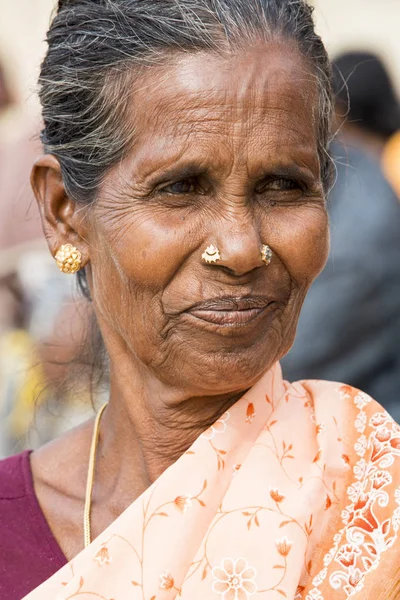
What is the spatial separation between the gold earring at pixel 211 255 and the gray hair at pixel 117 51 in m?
0.33

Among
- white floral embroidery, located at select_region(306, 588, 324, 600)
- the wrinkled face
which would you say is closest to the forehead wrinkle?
the wrinkled face

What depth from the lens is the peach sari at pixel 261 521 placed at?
7.57 feet

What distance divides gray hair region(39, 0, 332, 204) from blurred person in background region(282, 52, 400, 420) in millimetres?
2173

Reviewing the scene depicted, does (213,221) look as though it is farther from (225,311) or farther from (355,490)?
(355,490)

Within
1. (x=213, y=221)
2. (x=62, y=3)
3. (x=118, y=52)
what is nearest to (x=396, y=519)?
(x=213, y=221)

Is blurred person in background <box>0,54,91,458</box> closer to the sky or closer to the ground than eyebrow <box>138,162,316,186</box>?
closer to the ground

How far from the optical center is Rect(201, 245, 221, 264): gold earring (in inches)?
93.8

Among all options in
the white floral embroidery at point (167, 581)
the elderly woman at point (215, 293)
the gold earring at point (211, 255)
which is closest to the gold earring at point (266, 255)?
the elderly woman at point (215, 293)

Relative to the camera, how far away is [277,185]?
2.53 meters

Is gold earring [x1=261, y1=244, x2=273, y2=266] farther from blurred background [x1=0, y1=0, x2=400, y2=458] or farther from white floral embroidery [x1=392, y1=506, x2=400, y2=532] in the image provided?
blurred background [x1=0, y1=0, x2=400, y2=458]

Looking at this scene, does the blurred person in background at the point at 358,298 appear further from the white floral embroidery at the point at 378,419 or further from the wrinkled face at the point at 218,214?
the wrinkled face at the point at 218,214

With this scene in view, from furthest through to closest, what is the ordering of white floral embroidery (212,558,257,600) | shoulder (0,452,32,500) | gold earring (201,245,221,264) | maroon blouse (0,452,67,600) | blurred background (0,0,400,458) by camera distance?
blurred background (0,0,400,458) → shoulder (0,452,32,500) → maroon blouse (0,452,67,600) → gold earring (201,245,221,264) → white floral embroidery (212,558,257,600)

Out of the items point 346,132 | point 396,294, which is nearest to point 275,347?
point 396,294

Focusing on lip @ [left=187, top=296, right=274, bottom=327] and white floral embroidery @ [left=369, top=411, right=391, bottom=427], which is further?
white floral embroidery @ [left=369, top=411, right=391, bottom=427]
